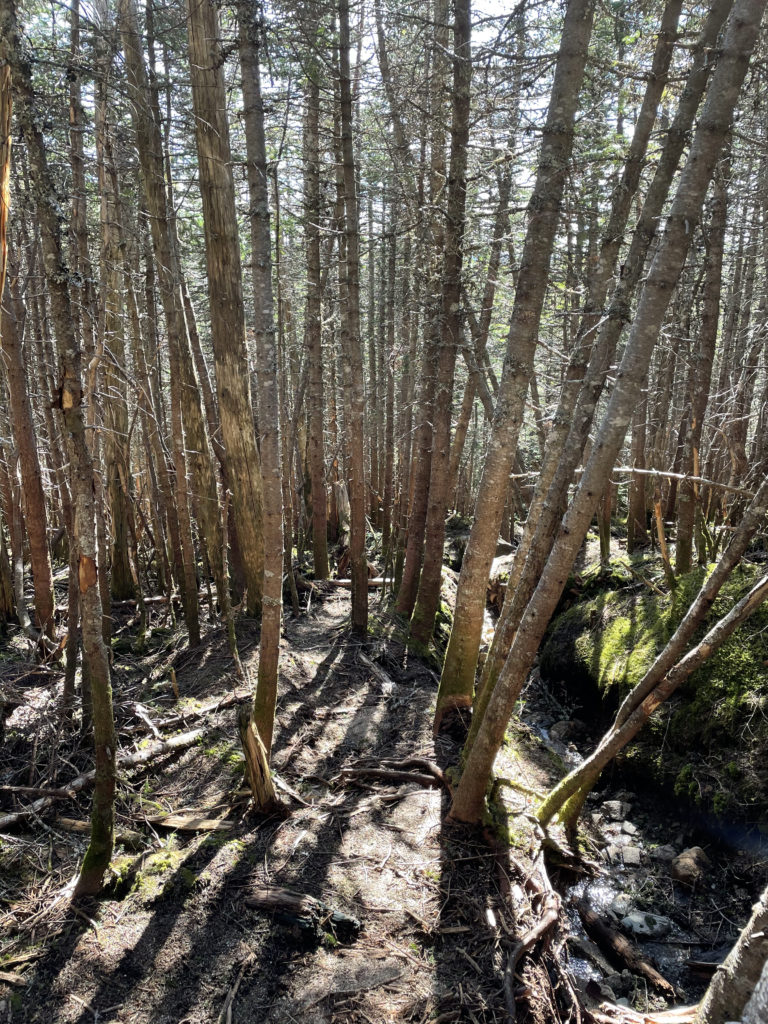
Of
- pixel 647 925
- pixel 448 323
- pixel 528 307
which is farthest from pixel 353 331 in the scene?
pixel 647 925

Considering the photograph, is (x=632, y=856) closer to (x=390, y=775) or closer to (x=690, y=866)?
(x=690, y=866)

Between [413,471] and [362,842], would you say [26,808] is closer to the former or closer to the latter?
[362,842]

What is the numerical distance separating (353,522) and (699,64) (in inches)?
242

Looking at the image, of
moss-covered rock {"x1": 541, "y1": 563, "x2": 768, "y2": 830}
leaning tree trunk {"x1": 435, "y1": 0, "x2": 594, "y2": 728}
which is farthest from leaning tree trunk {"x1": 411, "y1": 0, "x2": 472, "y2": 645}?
moss-covered rock {"x1": 541, "y1": 563, "x2": 768, "y2": 830}

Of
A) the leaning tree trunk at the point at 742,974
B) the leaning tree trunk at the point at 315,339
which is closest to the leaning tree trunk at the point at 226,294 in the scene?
the leaning tree trunk at the point at 315,339

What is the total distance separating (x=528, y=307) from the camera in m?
4.63

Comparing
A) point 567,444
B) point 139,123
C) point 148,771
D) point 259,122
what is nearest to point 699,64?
point 567,444

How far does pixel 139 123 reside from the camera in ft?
20.6

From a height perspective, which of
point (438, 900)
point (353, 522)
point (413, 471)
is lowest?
point (438, 900)

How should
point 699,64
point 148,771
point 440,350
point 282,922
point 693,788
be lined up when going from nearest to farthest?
point 282,922 → point 699,64 → point 148,771 → point 693,788 → point 440,350

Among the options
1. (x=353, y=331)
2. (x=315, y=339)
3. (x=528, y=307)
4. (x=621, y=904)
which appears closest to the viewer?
(x=528, y=307)

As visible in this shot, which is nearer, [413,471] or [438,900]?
Answer: [438,900]

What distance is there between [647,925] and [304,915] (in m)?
2.71

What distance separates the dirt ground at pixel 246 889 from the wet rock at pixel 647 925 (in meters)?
1.12
